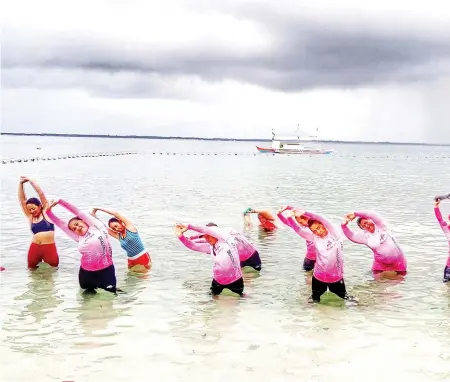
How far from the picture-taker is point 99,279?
1135cm

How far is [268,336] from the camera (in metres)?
9.45

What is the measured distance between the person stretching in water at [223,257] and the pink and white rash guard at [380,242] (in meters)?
2.66

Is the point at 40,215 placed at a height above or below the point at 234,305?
above

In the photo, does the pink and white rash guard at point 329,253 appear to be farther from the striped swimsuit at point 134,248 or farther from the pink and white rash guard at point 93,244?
the striped swimsuit at point 134,248

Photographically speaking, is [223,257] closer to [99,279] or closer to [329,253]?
[329,253]

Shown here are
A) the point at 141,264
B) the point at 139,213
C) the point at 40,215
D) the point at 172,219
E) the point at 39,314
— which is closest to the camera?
the point at 39,314

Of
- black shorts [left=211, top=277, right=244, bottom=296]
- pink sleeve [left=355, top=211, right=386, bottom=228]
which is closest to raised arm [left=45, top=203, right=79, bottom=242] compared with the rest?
black shorts [left=211, top=277, right=244, bottom=296]

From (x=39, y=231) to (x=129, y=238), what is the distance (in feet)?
6.76

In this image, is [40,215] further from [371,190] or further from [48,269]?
[371,190]

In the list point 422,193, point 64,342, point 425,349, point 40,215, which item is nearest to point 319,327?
point 425,349

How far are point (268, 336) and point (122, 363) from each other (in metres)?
2.50

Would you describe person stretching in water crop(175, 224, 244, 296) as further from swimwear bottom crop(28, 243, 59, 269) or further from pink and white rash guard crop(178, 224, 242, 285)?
swimwear bottom crop(28, 243, 59, 269)

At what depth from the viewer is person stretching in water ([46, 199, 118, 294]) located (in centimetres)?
1104

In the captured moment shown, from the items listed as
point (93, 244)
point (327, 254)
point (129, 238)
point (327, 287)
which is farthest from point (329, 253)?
point (129, 238)
